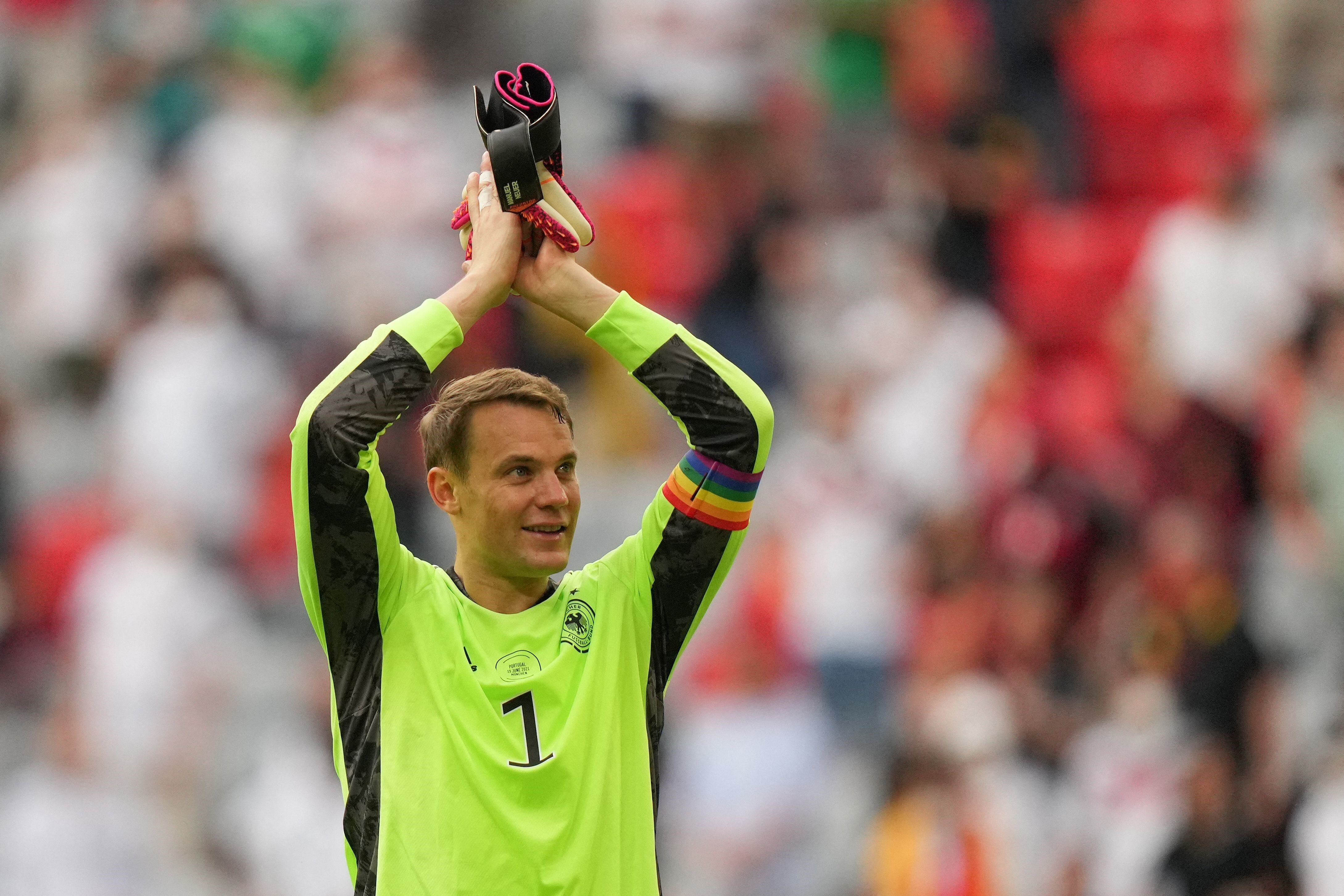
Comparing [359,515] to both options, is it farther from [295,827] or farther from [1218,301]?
[1218,301]

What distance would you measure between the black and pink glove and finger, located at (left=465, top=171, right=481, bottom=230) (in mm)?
100

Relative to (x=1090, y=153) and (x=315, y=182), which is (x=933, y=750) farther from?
(x=315, y=182)

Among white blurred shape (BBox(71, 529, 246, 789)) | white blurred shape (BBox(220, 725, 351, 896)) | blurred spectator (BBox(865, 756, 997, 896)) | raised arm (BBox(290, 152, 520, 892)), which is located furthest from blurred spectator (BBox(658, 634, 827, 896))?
raised arm (BBox(290, 152, 520, 892))

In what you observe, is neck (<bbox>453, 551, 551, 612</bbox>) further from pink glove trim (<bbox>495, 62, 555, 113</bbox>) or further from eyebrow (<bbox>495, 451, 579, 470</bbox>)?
pink glove trim (<bbox>495, 62, 555, 113</bbox>)

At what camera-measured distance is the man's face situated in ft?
12.8

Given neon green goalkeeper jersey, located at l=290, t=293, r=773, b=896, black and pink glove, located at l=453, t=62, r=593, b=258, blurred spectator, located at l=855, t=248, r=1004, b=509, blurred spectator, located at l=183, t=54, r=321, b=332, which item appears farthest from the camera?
blurred spectator, located at l=183, t=54, r=321, b=332

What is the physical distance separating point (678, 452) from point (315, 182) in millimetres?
2895

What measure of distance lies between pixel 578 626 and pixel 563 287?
0.67 meters

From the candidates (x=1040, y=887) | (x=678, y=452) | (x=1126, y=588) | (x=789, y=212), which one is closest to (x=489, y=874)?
(x=1040, y=887)

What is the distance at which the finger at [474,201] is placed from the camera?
406 cm

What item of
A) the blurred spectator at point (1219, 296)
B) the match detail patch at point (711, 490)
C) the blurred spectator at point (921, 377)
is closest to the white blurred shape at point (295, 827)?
the blurred spectator at point (921, 377)

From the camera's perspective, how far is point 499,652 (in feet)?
12.7

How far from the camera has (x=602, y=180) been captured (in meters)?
11.6

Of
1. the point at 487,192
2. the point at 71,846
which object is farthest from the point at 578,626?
the point at 71,846
